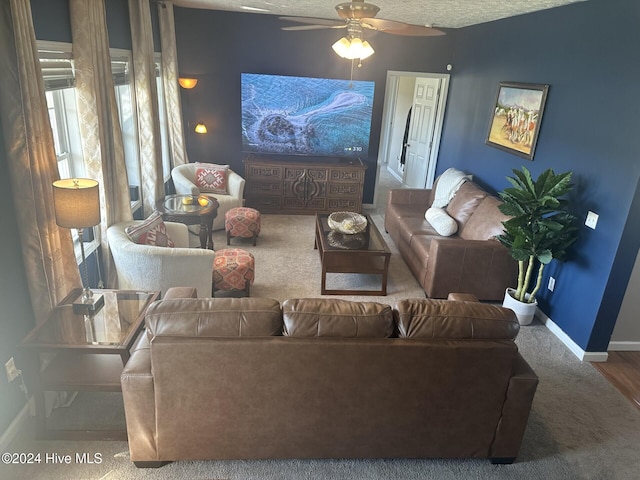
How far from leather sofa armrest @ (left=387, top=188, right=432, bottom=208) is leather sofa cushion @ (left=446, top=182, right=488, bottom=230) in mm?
566

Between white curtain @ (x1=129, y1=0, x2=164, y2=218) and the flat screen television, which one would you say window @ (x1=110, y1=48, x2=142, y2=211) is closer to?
white curtain @ (x1=129, y1=0, x2=164, y2=218)

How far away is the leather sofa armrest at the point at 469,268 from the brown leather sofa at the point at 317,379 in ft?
6.00

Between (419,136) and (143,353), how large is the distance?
6317 mm

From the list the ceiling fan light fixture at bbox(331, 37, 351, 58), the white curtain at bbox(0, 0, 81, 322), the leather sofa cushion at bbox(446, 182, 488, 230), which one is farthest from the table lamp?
the leather sofa cushion at bbox(446, 182, 488, 230)

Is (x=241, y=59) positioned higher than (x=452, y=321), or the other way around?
(x=241, y=59)

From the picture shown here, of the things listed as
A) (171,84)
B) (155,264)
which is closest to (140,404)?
(155,264)

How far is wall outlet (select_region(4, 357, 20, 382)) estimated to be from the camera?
239 centimetres

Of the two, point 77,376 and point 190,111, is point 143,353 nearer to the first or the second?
point 77,376

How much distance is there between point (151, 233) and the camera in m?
3.63

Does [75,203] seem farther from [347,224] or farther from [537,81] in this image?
[537,81]

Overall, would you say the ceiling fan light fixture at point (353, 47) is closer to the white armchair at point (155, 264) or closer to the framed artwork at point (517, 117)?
the white armchair at point (155, 264)

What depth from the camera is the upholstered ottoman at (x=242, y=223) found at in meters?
5.14

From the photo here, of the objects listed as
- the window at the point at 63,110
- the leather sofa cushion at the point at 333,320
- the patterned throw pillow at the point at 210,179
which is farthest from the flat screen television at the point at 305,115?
the leather sofa cushion at the point at 333,320

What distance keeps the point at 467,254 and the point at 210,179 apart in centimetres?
344
